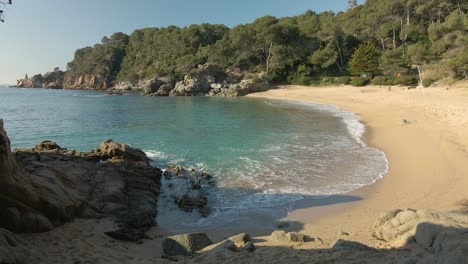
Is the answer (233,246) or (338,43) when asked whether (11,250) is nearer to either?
(233,246)

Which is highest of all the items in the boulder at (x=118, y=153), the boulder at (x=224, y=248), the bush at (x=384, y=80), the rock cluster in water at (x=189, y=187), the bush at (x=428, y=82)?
the bush at (x=384, y=80)

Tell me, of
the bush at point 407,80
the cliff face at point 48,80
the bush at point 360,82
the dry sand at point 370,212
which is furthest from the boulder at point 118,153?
the cliff face at point 48,80

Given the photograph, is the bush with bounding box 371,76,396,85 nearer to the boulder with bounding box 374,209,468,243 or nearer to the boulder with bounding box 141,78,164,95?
the boulder with bounding box 374,209,468,243

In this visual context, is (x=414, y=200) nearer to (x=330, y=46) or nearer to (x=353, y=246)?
(x=353, y=246)

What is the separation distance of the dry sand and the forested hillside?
2306cm

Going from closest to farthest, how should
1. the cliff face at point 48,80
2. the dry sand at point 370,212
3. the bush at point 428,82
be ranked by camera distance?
1. the dry sand at point 370,212
2. the bush at point 428,82
3. the cliff face at point 48,80

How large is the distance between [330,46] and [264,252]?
214 ft

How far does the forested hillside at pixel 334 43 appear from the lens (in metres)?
46.1

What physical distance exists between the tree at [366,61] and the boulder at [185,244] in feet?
175

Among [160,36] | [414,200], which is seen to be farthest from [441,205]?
[160,36]

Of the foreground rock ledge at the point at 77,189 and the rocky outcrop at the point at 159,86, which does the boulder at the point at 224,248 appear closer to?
the foreground rock ledge at the point at 77,189

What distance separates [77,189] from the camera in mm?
10281

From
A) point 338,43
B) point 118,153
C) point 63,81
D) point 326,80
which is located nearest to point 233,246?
point 118,153

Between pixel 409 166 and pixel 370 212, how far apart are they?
18.6 feet
